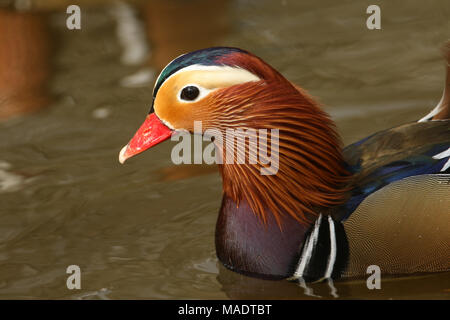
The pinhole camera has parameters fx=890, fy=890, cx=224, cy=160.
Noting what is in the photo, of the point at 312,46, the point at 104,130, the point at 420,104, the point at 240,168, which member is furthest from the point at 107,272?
the point at 312,46

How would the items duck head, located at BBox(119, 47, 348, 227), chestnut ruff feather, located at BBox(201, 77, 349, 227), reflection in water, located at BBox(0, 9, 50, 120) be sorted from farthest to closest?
reflection in water, located at BBox(0, 9, 50, 120) < chestnut ruff feather, located at BBox(201, 77, 349, 227) < duck head, located at BBox(119, 47, 348, 227)

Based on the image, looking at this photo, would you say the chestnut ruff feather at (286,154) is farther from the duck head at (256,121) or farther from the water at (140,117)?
the water at (140,117)

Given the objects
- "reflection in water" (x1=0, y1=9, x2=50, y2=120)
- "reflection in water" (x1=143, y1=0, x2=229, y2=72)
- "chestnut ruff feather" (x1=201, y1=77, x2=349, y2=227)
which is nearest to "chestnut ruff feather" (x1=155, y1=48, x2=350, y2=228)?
"chestnut ruff feather" (x1=201, y1=77, x2=349, y2=227)

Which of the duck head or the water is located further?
the water

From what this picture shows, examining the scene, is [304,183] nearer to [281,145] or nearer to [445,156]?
[281,145]

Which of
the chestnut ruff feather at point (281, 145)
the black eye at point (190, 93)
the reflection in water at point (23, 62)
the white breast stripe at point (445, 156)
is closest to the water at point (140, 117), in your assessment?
the reflection in water at point (23, 62)

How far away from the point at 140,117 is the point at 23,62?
1420mm

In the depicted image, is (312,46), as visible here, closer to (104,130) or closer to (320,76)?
(320,76)

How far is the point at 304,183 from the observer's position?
13.1 feet

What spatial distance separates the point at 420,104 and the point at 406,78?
1.62 feet

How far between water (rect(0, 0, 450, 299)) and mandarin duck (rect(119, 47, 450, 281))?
14cm

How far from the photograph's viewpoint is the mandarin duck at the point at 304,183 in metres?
3.78

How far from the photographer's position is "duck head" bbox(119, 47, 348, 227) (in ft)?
12.3

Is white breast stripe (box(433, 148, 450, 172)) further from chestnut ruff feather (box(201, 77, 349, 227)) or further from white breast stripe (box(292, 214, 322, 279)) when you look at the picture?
white breast stripe (box(292, 214, 322, 279))
